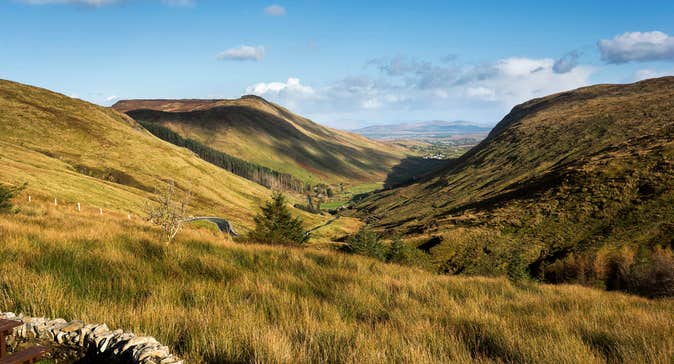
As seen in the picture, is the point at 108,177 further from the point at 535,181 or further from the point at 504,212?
the point at 535,181

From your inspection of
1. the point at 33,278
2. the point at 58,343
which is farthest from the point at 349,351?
the point at 33,278

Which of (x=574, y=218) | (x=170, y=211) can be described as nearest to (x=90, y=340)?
(x=170, y=211)

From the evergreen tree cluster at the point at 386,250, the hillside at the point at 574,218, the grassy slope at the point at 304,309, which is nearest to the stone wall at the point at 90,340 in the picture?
the grassy slope at the point at 304,309

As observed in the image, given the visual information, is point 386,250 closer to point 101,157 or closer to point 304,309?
point 304,309

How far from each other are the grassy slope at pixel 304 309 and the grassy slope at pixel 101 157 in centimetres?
7197

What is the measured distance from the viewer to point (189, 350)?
378 centimetres

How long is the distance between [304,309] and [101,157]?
499ft

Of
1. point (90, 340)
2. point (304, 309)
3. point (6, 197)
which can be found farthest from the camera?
point (6, 197)

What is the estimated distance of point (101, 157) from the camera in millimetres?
133000

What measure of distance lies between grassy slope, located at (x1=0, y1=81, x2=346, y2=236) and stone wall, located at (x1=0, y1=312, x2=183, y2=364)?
74.9m

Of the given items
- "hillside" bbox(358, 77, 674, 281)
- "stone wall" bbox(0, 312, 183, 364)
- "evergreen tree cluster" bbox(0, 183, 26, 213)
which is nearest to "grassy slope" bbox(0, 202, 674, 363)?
"stone wall" bbox(0, 312, 183, 364)

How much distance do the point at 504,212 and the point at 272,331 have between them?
7817 cm

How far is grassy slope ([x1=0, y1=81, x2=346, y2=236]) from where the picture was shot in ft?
299

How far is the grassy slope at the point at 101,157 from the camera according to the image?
9100cm
